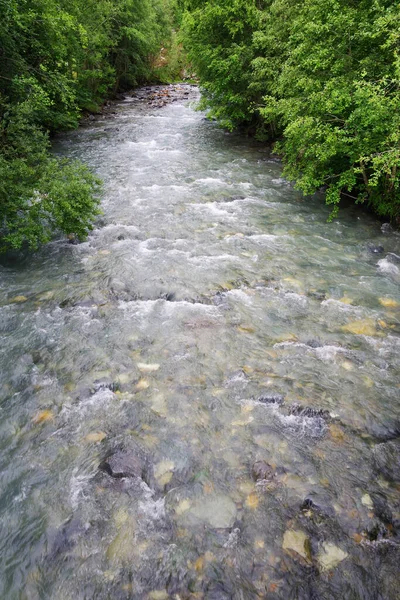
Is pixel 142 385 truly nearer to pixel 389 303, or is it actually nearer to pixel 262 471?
pixel 262 471

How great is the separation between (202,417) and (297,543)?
1883mm

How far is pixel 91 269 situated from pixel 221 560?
6.57m

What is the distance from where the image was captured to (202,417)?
5.14m

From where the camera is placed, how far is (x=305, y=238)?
1002cm

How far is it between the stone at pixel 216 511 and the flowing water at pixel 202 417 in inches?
0.9

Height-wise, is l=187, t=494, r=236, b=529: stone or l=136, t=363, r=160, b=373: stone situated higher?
l=187, t=494, r=236, b=529: stone

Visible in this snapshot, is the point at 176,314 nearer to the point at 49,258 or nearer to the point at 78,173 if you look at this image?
the point at 49,258

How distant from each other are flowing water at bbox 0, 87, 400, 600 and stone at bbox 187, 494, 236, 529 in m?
0.02

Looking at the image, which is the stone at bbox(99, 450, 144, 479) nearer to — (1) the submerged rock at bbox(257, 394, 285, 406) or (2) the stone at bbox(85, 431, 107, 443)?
(2) the stone at bbox(85, 431, 107, 443)

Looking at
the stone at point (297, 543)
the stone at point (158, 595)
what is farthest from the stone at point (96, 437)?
the stone at point (297, 543)

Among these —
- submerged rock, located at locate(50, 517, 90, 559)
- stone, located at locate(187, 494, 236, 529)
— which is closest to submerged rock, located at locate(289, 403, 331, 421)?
stone, located at locate(187, 494, 236, 529)

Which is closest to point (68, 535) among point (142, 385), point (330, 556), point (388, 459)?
point (142, 385)

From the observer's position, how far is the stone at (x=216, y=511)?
398 centimetres

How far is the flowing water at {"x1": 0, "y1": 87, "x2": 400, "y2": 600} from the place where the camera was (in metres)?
3.67
